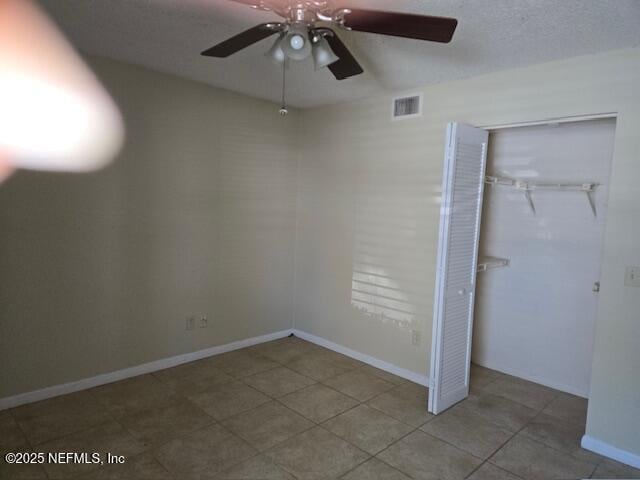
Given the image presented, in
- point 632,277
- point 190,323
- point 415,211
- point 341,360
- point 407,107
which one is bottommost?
point 341,360

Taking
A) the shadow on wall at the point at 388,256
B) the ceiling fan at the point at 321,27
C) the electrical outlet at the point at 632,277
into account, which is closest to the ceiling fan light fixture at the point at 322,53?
the ceiling fan at the point at 321,27

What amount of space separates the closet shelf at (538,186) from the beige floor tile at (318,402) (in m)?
2.14

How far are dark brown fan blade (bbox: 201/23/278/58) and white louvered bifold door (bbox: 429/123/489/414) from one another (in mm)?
1458

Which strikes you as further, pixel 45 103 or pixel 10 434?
pixel 45 103

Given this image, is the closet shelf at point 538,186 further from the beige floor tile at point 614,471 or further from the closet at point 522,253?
the beige floor tile at point 614,471

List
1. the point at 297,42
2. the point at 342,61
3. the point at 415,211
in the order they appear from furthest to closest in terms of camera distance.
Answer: the point at 415,211, the point at 342,61, the point at 297,42

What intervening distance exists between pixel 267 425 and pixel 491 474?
1393 millimetres

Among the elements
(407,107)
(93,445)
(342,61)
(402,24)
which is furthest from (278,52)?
(93,445)

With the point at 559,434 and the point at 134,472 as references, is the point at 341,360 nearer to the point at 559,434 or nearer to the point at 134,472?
the point at 559,434

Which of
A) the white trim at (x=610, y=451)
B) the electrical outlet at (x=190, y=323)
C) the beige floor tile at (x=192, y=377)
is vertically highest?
the electrical outlet at (x=190, y=323)

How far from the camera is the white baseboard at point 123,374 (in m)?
2.78

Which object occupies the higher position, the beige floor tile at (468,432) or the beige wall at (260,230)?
the beige wall at (260,230)

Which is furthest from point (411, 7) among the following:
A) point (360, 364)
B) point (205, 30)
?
point (360, 364)

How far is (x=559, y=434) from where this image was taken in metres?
2.67
